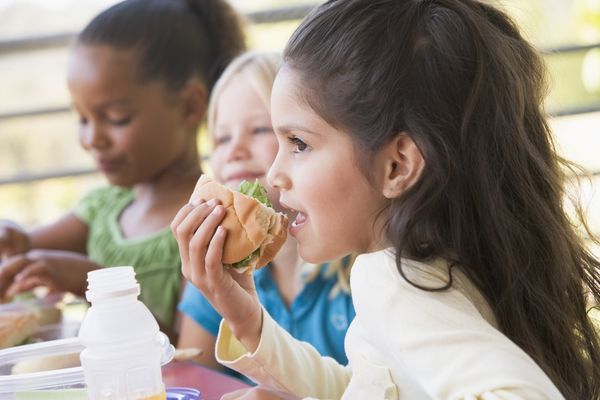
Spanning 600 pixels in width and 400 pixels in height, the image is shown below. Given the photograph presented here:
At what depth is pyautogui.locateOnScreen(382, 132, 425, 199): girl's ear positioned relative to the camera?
1156 millimetres

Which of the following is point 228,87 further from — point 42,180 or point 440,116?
point 42,180

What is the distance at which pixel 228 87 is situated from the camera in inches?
82.0

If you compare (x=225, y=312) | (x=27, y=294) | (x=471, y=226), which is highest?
(x=471, y=226)

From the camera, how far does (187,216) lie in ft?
4.31

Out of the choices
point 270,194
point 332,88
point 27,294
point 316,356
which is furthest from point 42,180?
point 332,88

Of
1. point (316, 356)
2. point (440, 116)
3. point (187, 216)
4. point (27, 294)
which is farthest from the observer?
point (27, 294)

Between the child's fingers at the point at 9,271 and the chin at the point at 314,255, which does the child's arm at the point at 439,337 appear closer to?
the chin at the point at 314,255

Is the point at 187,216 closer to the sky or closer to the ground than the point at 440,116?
closer to the ground

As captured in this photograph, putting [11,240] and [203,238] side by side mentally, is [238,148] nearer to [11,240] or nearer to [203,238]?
[203,238]

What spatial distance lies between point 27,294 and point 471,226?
4.21 feet

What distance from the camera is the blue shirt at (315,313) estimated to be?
1.93 m

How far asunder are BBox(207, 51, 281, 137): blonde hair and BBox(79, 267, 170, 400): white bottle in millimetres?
1058

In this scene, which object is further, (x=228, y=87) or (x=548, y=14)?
(x=548, y=14)

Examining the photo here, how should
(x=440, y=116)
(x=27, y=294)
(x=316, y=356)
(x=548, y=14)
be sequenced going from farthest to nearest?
(x=548, y=14) → (x=27, y=294) → (x=316, y=356) → (x=440, y=116)
